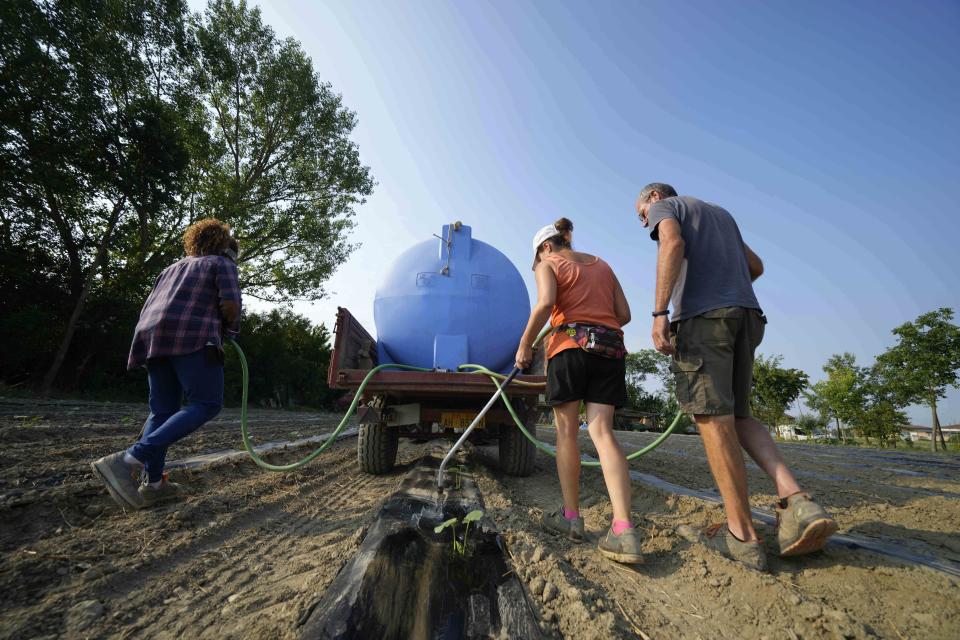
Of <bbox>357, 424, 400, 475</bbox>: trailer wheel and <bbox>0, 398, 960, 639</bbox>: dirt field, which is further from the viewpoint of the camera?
<bbox>357, 424, 400, 475</bbox>: trailer wheel

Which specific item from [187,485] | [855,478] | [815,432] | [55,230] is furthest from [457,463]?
[815,432]

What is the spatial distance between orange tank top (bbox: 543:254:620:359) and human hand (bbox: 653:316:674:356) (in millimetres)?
293

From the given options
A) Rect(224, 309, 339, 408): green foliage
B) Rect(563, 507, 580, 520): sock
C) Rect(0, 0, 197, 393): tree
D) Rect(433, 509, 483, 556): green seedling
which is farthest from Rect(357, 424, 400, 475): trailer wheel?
Rect(224, 309, 339, 408): green foliage

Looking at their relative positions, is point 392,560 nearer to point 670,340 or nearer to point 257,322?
point 670,340

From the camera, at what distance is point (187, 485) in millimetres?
3041

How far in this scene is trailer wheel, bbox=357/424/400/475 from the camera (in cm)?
408

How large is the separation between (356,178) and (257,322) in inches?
273

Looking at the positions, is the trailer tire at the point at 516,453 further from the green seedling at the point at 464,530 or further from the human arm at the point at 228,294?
the human arm at the point at 228,294

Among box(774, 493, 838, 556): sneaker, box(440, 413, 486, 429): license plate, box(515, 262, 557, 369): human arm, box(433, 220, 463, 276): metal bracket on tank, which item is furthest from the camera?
box(433, 220, 463, 276): metal bracket on tank

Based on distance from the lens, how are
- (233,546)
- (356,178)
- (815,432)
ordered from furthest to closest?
(815,432) < (356,178) < (233,546)

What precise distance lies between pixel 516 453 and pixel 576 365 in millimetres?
2202

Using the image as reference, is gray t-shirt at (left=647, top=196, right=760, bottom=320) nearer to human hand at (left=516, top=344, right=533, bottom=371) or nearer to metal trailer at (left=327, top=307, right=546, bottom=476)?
human hand at (left=516, top=344, right=533, bottom=371)

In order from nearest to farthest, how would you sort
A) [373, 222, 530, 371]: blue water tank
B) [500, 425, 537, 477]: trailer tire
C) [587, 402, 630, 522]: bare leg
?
[587, 402, 630, 522]: bare leg → [500, 425, 537, 477]: trailer tire → [373, 222, 530, 371]: blue water tank

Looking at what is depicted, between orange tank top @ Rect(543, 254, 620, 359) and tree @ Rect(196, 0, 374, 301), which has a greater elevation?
tree @ Rect(196, 0, 374, 301)
